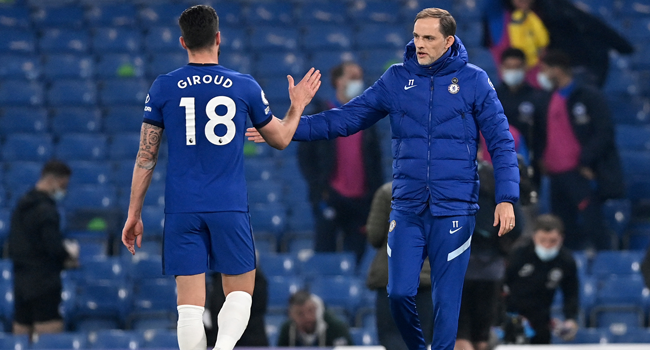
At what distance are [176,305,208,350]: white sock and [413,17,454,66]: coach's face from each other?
65.9 inches

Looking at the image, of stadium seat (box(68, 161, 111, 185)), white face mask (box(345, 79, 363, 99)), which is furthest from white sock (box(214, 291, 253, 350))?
stadium seat (box(68, 161, 111, 185))

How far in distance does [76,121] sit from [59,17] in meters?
2.34

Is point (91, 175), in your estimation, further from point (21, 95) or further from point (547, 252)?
point (547, 252)

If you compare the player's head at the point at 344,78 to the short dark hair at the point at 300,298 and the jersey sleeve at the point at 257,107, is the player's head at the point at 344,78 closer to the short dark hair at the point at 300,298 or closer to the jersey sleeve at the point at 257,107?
the short dark hair at the point at 300,298

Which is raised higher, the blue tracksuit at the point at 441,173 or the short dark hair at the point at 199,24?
the short dark hair at the point at 199,24

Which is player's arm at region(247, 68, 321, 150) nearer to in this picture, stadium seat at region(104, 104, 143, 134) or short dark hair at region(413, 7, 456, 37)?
short dark hair at region(413, 7, 456, 37)

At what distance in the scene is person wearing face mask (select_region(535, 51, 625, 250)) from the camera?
8875mm

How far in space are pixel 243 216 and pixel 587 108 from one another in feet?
17.4

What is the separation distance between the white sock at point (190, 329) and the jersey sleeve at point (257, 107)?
3.04 ft

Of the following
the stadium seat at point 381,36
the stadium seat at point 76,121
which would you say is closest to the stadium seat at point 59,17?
the stadium seat at point 76,121

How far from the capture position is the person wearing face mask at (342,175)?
351 inches

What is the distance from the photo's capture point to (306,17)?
41.0 ft

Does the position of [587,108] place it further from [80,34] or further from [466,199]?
[80,34]

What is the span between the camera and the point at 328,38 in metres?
12.0
